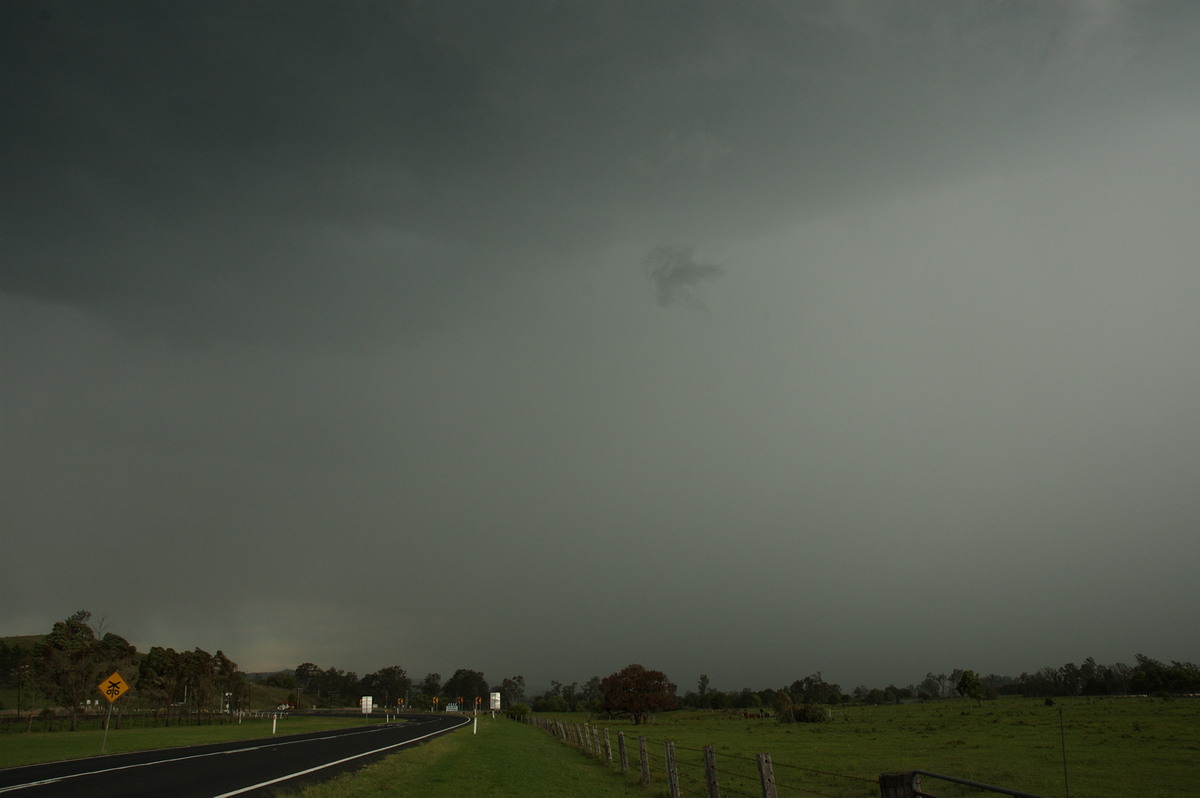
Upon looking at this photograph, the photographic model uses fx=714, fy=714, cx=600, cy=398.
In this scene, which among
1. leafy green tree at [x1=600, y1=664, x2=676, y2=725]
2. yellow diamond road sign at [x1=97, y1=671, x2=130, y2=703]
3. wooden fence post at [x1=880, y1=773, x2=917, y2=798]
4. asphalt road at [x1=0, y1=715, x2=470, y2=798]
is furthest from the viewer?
leafy green tree at [x1=600, y1=664, x2=676, y2=725]

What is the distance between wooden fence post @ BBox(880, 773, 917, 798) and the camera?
7.32 meters

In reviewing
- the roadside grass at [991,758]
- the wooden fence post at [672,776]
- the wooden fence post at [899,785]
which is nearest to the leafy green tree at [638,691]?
the roadside grass at [991,758]

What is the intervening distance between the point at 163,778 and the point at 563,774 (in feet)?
39.0

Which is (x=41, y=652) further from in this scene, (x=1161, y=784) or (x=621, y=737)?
(x=1161, y=784)

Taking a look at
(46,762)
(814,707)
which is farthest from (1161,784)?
(814,707)

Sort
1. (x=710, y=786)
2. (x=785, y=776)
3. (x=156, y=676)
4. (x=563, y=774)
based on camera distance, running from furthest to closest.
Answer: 1. (x=156, y=676)
2. (x=785, y=776)
3. (x=563, y=774)
4. (x=710, y=786)

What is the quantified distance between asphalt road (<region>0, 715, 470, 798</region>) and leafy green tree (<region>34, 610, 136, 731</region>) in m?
45.8

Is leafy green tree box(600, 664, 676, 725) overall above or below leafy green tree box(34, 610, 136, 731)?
below

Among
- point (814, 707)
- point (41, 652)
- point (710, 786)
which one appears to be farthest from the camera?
point (814, 707)

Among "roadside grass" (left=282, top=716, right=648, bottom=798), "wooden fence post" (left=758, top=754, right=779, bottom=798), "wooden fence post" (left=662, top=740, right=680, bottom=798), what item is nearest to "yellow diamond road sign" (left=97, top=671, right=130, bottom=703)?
"roadside grass" (left=282, top=716, right=648, bottom=798)

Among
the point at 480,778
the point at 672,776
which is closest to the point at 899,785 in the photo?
the point at 672,776

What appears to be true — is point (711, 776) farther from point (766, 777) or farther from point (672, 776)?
point (766, 777)

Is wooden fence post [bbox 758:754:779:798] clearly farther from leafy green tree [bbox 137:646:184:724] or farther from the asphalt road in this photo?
leafy green tree [bbox 137:646:184:724]

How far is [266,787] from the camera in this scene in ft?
57.8
